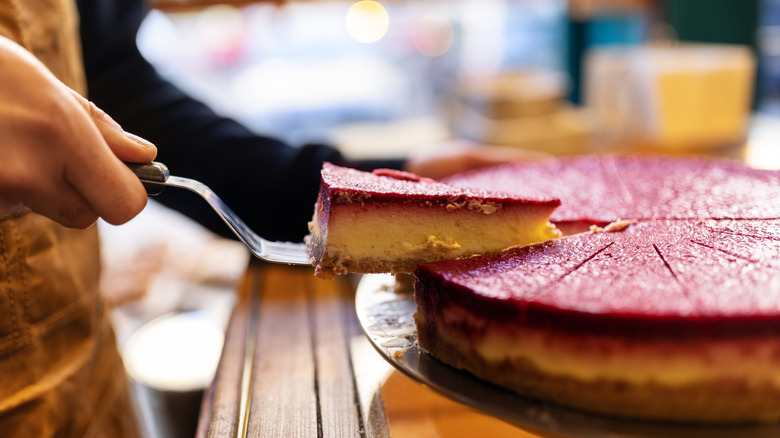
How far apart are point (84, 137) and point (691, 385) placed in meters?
0.84

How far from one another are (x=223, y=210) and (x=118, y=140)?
22 centimetres

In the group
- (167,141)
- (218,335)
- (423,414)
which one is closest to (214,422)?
(423,414)

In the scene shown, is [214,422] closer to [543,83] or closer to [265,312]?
[265,312]

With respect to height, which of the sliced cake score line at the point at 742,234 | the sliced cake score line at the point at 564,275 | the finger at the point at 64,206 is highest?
the finger at the point at 64,206

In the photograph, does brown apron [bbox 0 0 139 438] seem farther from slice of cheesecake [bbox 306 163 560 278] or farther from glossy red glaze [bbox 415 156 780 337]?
glossy red glaze [bbox 415 156 780 337]

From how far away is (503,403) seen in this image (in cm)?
85

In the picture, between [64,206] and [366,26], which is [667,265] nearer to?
[64,206]

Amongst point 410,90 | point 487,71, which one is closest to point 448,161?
point 410,90

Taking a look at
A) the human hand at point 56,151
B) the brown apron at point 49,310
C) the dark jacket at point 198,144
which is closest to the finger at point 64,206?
the human hand at point 56,151

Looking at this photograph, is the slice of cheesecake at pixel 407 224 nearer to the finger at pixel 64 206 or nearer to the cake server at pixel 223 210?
the cake server at pixel 223 210

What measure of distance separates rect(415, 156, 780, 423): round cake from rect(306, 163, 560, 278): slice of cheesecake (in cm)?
5

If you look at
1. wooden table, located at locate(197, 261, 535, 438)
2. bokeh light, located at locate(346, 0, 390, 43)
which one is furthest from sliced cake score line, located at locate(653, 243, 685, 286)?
bokeh light, located at locate(346, 0, 390, 43)

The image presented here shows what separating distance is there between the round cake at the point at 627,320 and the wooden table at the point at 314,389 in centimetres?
13

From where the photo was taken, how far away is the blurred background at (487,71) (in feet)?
9.37
